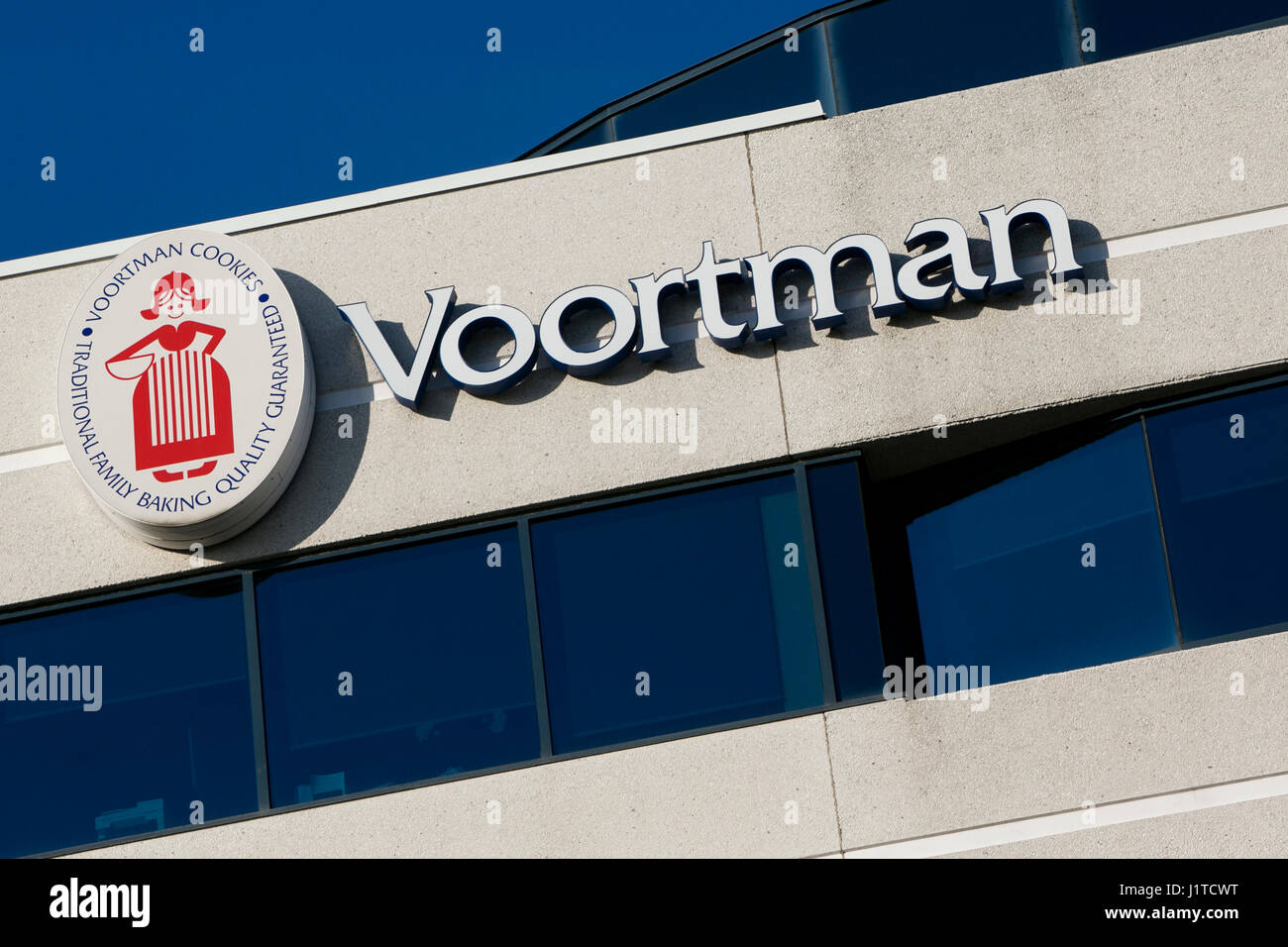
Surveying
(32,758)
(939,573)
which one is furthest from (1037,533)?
(32,758)

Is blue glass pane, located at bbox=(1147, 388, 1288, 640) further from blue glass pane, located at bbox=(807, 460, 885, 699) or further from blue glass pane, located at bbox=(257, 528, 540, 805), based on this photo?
blue glass pane, located at bbox=(257, 528, 540, 805)

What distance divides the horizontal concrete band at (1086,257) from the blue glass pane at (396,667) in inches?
43.8

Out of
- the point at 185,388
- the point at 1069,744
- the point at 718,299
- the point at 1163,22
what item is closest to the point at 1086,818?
the point at 1069,744

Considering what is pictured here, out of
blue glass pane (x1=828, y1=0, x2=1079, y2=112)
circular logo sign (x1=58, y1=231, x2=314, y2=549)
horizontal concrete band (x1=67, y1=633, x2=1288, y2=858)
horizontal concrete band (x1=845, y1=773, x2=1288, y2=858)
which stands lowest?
horizontal concrete band (x1=845, y1=773, x2=1288, y2=858)

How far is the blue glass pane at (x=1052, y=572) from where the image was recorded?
34.9 feet

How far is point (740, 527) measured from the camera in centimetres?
1095

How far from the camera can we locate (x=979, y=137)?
1141 cm

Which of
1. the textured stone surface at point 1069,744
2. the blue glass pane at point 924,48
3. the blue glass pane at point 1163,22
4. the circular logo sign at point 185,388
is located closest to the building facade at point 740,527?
the textured stone surface at point 1069,744

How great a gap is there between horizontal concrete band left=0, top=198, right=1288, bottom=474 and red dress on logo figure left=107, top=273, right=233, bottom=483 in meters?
0.73

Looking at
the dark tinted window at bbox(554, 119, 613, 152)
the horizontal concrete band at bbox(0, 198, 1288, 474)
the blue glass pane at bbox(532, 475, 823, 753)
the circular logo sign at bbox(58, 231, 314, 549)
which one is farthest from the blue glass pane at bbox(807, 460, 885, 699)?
the dark tinted window at bbox(554, 119, 613, 152)

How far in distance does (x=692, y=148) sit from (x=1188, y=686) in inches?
192

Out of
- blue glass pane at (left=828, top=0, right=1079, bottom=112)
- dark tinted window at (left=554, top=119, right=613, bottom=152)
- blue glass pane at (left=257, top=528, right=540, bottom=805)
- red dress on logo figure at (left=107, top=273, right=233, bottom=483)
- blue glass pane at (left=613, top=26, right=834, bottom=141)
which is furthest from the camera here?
dark tinted window at (left=554, top=119, right=613, bottom=152)

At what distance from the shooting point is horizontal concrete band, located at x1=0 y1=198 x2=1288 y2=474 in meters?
11.0

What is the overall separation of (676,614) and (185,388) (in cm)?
370
